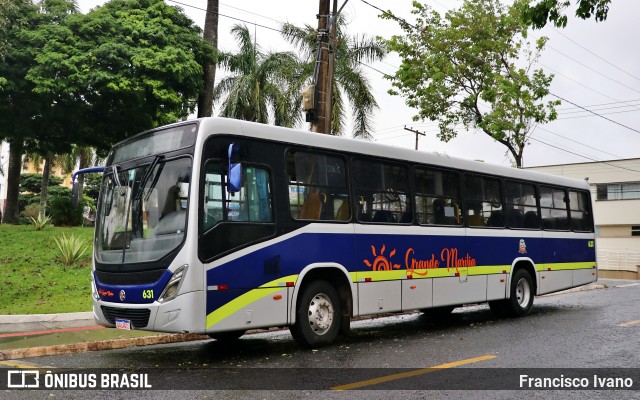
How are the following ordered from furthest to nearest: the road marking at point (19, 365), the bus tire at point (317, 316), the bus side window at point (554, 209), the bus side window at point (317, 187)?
the bus side window at point (554, 209) → the bus side window at point (317, 187) → the bus tire at point (317, 316) → the road marking at point (19, 365)

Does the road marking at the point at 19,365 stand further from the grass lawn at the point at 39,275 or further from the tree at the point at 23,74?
the tree at the point at 23,74

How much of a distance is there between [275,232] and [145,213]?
71.7 inches

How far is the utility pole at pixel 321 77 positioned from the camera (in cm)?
1519

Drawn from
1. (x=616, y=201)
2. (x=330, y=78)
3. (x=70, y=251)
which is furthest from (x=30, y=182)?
(x=330, y=78)

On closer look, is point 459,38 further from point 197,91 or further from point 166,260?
point 166,260

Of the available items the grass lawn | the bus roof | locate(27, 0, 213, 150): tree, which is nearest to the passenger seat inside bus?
the bus roof

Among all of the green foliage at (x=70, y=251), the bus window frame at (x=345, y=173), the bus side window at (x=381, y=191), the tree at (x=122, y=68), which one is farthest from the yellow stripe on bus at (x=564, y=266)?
the tree at (x=122, y=68)

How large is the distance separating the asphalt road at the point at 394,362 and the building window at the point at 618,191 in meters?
39.0

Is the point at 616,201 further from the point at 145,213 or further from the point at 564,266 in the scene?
the point at 145,213

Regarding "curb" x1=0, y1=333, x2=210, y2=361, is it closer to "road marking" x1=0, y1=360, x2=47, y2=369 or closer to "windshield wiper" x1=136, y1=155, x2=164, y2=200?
"road marking" x1=0, y1=360, x2=47, y2=369

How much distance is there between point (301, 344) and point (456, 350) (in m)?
2.30

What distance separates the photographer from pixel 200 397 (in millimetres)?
6559

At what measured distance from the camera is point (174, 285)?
8.21m

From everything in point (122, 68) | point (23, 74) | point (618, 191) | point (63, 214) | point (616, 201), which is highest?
point (122, 68)
